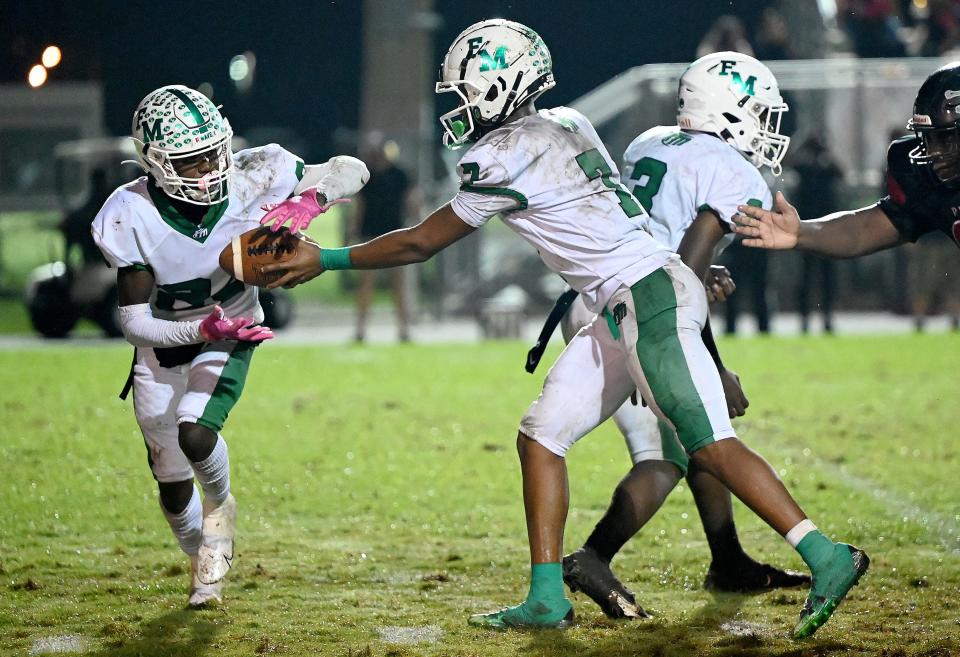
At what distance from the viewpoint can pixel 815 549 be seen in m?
3.96

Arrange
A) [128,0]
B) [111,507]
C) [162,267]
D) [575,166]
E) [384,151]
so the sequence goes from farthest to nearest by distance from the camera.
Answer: [128,0] < [384,151] < [111,507] < [162,267] < [575,166]

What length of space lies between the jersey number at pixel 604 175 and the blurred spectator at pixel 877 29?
13.4 metres

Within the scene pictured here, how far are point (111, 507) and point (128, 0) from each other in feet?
43.2

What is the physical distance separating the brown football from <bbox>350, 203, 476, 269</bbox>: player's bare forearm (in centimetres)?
17

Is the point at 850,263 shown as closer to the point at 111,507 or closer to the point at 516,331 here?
the point at 516,331

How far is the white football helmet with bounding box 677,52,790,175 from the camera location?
4.51 meters

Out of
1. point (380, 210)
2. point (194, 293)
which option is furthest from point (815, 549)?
point (380, 210)

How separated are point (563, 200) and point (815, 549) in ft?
3.99

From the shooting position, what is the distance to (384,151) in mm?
13656

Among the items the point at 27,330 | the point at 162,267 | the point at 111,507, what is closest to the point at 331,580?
the point at 162,267

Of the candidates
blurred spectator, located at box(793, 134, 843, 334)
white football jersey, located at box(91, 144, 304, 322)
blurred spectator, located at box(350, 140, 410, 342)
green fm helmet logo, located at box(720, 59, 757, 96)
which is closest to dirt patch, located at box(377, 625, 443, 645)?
white football jersey, located at box(91, 144, 304, 322)

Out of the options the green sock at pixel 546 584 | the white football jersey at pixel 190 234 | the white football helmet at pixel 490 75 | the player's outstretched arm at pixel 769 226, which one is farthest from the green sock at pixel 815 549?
the white football jersey at pixel 190 234

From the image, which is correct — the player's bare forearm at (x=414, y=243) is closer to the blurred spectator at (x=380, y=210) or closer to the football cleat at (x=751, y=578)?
the football cleat at (x=751, y=578)

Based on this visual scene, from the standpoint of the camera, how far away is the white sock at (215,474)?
14.8ft
